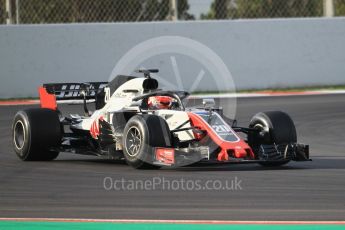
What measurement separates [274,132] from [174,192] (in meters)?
2.43

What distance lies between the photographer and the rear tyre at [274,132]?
1134 centimetres

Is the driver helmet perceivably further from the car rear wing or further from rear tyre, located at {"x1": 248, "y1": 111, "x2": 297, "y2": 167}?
the car rear wing

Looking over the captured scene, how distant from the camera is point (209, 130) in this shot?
424 inches

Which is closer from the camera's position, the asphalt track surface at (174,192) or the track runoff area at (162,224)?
the track runoff area at (162,224)

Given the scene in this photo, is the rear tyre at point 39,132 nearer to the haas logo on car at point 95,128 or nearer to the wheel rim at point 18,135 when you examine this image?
the wheel rim at point 18,135

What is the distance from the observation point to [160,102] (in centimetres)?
1165

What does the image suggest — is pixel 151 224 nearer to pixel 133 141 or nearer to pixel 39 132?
pixel 133 141

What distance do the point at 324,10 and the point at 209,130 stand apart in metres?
13.5

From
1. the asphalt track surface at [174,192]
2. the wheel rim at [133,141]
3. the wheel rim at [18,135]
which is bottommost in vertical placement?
the asphalt track surface at [174,192]

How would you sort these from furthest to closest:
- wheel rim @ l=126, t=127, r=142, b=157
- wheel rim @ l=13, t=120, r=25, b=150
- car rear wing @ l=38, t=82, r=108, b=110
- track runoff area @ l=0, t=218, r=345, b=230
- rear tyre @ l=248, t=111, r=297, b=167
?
1. car rear wing @ l=38, t=82, r=108, b=110
2. wheel rim @ l=13, t=120, r=25, b=150
3. rear tyre @ l=248, t=111, r=297, b=167
4. wheel rim @ l=126, t=127, r=142, b=157
5. track runoff area @ l=0, t=218, r=345, b=230

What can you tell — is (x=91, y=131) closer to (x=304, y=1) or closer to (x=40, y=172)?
(x=40, y=172)

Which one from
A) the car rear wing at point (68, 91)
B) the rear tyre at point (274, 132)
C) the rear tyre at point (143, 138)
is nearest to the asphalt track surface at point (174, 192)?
the rear tyre at point (143, 138)

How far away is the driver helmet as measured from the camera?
11609mm

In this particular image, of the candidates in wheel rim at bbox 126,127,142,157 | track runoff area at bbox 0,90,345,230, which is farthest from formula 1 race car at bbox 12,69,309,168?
track runoff area at bbox 0,90,345,230
